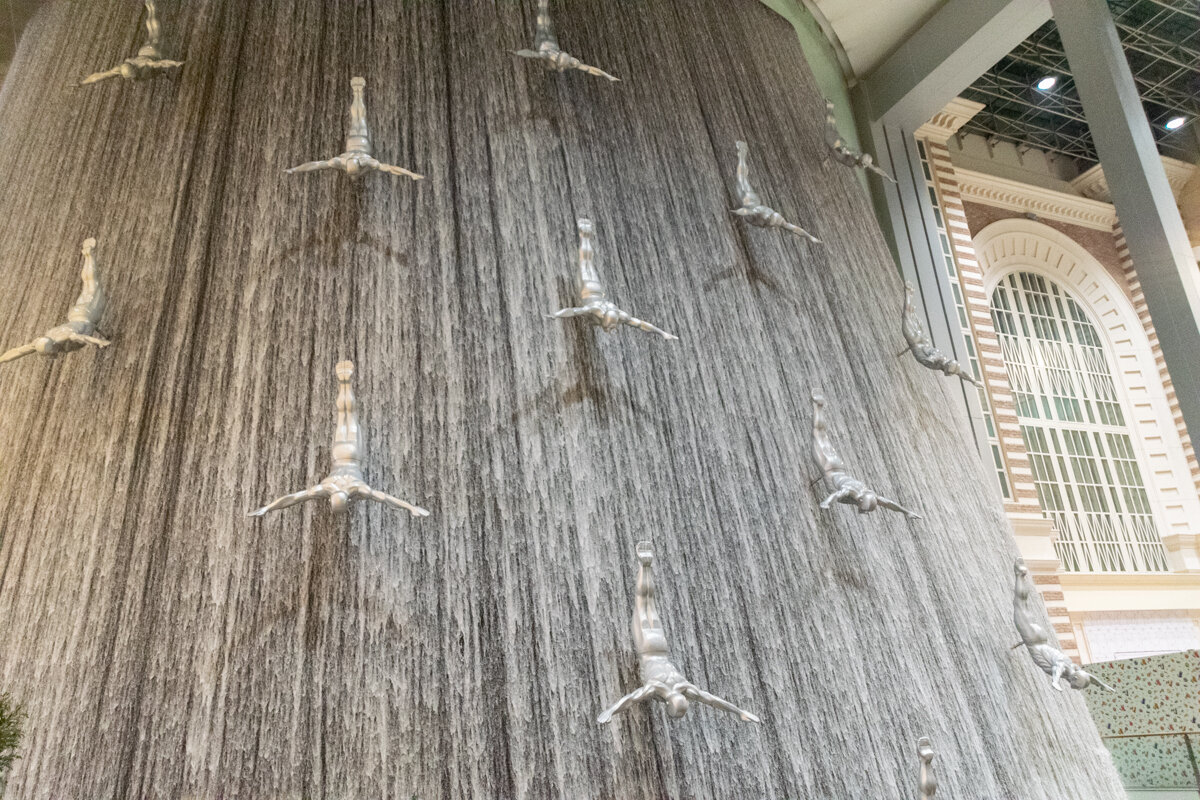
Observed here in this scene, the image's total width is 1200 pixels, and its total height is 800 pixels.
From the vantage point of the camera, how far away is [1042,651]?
6.42 ft

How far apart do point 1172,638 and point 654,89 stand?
645 cm

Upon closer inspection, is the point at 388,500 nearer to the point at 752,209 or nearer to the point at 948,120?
the point at 752,209

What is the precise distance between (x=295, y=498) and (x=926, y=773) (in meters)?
1.18

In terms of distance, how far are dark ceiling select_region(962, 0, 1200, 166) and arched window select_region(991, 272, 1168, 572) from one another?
1.29 m

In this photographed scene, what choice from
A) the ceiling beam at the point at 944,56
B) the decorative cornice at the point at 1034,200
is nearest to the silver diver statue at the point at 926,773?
the ceiling beam at the point at 944,56

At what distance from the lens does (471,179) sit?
200 centimetres

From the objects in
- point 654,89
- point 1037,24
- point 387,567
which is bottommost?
point 387,567

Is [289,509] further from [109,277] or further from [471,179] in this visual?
[471,179]

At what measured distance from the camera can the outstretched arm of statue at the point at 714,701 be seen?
1402 mm

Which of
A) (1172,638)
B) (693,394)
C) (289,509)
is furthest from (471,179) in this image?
(1172,638)

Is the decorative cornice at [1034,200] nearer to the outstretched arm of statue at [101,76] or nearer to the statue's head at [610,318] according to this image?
the statue's head at [610,318]

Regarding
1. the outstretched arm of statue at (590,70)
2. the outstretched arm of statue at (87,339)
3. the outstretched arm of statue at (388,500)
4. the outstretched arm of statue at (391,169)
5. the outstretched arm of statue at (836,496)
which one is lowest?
the outstretched arm of statue at (388,500)

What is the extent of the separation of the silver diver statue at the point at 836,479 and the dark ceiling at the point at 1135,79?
3601 millimetres

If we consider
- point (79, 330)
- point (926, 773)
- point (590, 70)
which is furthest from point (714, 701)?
point (590, 70)
